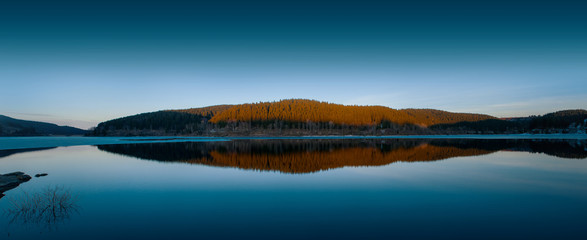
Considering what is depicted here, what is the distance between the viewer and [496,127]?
15500cm

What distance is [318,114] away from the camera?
14362cm

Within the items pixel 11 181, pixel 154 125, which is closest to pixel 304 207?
pixel 11 181

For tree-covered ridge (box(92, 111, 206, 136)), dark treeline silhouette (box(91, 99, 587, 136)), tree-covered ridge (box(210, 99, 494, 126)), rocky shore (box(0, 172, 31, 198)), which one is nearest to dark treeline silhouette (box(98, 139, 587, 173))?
rocky shore (box(0, 172, 31, 198))

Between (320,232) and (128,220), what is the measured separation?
5.45 meters

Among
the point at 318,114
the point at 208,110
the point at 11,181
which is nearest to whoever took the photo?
the point at 11,181

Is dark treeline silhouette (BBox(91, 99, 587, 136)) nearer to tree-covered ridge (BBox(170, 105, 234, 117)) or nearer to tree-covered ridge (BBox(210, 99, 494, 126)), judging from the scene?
tree-covered ridge (BBox(210, 99, 494, 126))

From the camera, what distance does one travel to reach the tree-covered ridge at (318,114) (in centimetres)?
13912

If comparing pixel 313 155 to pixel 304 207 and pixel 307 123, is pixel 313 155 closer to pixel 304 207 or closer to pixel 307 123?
pixel 304 207

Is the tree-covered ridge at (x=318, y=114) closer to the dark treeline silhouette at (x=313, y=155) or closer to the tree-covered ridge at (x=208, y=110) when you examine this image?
the tree-covered ridge at (x=208, y=110)

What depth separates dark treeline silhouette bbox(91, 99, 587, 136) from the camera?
409 feet

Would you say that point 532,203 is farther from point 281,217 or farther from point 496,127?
point 496,127

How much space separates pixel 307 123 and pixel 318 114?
14.8 m

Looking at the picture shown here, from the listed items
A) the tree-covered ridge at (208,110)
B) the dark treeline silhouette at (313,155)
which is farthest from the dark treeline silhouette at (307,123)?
the dark treeline silhouette at (313,155)

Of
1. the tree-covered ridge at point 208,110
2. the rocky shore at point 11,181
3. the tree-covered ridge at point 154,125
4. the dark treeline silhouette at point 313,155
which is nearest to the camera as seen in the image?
the rocky shore at point 11,181
